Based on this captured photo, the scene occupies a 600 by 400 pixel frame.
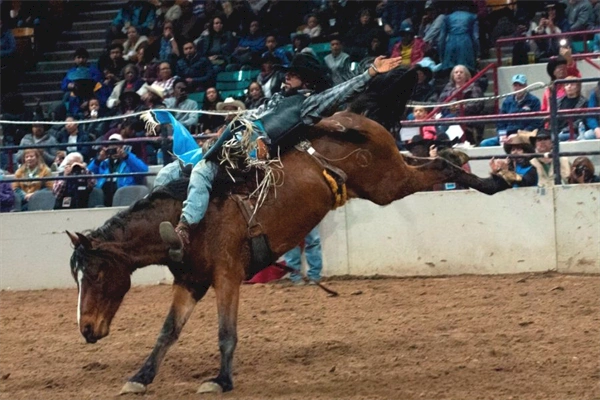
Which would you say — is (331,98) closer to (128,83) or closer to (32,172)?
(32,172)

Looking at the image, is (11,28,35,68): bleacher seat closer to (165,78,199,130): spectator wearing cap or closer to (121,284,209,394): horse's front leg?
(165,78,199,130): spectator wearing cap

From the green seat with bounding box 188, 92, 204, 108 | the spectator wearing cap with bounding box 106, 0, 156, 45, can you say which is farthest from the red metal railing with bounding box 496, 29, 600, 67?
the spectator wearing cap with bounding box 106, 0, 156, 45

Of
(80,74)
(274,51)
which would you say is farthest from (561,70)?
(80,74)

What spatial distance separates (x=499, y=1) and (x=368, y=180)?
9.28m

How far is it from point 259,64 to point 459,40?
3194 mm

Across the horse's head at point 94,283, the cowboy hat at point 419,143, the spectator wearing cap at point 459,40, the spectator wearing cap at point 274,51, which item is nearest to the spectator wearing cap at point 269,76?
the spectator wearing cap at point 274,51

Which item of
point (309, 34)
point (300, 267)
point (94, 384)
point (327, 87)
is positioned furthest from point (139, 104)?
point (94, 384)

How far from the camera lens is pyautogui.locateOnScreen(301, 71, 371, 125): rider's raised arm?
682 cm

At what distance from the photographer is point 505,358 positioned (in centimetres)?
638

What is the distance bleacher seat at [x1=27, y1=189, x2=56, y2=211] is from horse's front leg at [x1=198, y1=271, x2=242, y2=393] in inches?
199

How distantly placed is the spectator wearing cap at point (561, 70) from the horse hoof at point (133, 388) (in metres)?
6.22

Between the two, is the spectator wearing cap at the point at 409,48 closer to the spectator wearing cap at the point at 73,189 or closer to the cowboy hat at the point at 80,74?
the spectator wearing cap at the point at 73,189

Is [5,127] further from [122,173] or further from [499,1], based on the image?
[499,1]

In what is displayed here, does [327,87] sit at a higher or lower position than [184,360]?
higher
